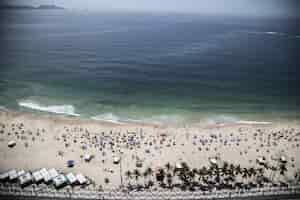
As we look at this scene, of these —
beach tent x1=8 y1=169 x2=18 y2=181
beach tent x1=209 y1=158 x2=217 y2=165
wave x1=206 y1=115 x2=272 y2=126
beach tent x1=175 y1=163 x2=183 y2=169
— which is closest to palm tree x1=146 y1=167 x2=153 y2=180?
beach tent x1=175 y1=163 x2=183 y2=169

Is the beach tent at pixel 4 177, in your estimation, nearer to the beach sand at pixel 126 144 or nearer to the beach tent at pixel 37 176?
the beach sand at pixel 126 144

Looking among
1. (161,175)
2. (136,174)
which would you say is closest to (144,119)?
(136,174)

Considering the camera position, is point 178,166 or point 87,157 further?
point 87,157

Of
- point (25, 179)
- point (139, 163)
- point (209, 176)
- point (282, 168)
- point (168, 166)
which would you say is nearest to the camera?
point (25, 179)

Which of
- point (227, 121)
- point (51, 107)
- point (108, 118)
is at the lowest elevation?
point (227, 121)

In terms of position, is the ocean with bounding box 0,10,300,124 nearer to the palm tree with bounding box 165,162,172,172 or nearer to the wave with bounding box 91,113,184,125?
the wave with bounding box 91,113,184,125

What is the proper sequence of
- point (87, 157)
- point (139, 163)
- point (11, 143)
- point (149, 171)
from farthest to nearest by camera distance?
1. point (11, 143)
2. point (87, 157)
3. point (139, 163)
4. point (149, 171)

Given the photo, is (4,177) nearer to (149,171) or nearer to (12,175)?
(12,175)

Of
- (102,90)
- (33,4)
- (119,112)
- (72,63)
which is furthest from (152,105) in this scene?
(33,4)

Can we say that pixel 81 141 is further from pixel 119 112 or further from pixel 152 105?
pixel 152 105
